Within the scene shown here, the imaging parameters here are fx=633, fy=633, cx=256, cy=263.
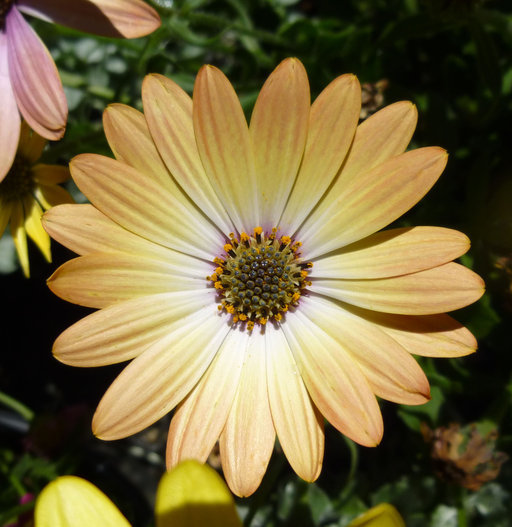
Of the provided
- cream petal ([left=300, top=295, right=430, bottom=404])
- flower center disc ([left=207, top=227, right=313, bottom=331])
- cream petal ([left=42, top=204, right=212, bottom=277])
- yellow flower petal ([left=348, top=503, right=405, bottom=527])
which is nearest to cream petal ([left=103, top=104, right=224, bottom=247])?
cream petal ([left=42, top=204, right=212, bottom=277])

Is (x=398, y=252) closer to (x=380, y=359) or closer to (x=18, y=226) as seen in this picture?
(x=380, y=359)

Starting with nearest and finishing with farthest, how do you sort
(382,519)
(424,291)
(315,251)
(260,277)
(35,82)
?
(382,519), (424,291), (35,82), (315,251), (260,277)

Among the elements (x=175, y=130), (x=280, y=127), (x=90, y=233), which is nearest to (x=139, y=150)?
(x=175, y=130)

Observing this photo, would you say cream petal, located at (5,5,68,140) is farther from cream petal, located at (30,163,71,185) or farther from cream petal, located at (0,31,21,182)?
cream petal, located at (30,163,71,185)

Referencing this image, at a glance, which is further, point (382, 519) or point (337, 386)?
point (337, 386)

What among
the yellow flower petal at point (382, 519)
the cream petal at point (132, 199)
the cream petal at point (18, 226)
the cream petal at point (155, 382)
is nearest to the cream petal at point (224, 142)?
the cream petal at point (132, 199)

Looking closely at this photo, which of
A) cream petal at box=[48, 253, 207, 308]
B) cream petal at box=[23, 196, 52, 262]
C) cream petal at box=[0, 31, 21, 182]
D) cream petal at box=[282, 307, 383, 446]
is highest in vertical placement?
cream petal at box=[0, 31, 21, 182]
